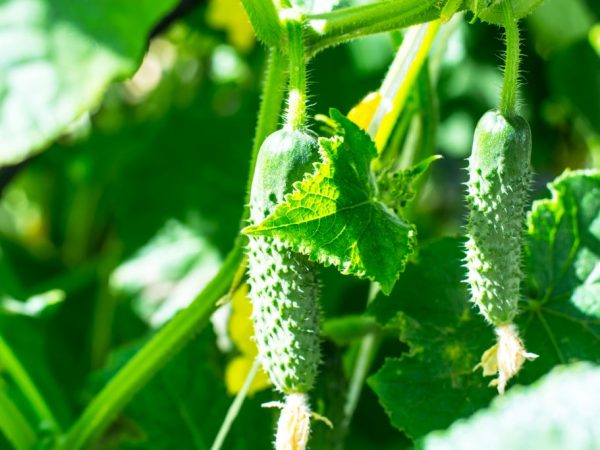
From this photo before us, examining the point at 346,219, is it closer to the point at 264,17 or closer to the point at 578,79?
the point at 264,17

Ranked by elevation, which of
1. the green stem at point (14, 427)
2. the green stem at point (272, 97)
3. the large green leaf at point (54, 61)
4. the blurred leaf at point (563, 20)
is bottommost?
the green stem at point (14, 427)

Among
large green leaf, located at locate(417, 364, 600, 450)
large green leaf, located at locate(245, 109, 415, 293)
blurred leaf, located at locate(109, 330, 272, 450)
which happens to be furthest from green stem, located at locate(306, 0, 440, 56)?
blurred leaf, located at locate(109, 330, 272, 450)

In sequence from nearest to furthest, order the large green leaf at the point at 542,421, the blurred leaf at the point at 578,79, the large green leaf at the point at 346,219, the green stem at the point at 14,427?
the large green leaf at the point at 542,421, the large green leaf at the point at 346,219, the green stem at the point at 14,427, the blurred leaf at the point at 578,79

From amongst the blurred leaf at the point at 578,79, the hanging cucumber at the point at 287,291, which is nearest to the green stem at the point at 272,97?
the hanging cucumber at the point at 287,291

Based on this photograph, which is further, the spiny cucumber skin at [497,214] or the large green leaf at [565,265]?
the large green leaf at [565,265]

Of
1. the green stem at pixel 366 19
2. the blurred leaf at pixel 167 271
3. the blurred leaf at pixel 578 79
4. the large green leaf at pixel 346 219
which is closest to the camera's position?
the large green leaf at pixel 346 219

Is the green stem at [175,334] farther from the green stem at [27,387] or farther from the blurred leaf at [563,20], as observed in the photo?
the blurred leaf at [563,20]

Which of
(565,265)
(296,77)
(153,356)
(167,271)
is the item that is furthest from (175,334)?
(167,271)
